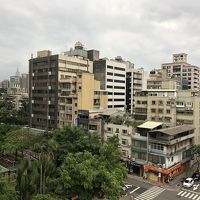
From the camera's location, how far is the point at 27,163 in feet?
134

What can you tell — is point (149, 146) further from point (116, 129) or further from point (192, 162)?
point (192, 162)

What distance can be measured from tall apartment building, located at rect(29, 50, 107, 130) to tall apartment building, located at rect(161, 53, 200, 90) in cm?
6687

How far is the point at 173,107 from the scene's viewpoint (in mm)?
72562

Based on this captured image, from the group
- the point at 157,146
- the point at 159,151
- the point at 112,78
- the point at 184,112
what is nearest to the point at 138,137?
the point at 157,146

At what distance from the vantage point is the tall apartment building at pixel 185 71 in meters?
145

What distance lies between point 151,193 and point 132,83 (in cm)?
7123

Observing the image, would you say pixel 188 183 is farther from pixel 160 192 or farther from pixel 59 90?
pixel 59 90

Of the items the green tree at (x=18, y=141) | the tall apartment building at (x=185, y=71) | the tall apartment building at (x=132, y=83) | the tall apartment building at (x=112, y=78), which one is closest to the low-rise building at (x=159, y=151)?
the green tree at (x=18, y=141)

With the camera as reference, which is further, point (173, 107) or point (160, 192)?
point (173, 107)

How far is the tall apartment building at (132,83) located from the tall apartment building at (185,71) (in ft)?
100

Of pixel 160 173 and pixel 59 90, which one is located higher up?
pixel 59 90

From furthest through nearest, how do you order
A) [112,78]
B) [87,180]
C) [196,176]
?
1. [112,78]
2. [196,176]
3. [87,180]

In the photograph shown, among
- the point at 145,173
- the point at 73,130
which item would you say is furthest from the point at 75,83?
the point at 145,173

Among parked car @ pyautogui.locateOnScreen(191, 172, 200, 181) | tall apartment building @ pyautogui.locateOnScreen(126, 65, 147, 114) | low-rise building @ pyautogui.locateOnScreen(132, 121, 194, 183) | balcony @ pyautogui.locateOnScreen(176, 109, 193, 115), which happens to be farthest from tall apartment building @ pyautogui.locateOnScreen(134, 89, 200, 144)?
tall apartment building @ pyautogui.locateOnScreen(126, 65, 147, 114)
